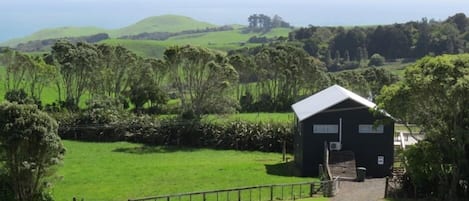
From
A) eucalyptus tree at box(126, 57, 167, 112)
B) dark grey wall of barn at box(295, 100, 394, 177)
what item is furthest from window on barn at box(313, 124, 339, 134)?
eucalyptus tree at box(126, 57, 167, 112)

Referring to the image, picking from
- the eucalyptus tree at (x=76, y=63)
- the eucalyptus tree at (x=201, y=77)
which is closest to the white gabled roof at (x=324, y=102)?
the eucalyptus tree at (x=201, y=77)

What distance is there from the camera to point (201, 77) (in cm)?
5966

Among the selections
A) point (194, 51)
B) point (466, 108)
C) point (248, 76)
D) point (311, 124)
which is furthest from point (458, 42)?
point (466, 108)

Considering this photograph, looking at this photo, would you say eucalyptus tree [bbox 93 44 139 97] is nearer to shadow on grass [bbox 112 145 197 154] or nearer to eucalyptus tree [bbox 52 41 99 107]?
eucalyptus tree [bbox 52 41 99 107]

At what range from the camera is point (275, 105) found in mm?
80062

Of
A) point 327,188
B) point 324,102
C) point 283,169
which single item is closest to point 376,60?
point 324,102

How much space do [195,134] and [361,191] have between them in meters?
24.3

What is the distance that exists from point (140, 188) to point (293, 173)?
10.9 metres

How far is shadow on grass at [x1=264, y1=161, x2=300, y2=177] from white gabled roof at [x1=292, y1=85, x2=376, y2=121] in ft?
12.0

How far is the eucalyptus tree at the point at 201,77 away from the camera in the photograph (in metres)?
57.6

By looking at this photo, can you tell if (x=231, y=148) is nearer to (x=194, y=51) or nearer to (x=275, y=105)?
(x=194, y=51)

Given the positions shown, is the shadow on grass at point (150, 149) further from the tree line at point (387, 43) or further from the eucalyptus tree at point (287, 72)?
the tree line at point (387, 43)

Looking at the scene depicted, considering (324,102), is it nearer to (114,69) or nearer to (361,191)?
(361,191)

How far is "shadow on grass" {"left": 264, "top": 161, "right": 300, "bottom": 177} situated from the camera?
4031 centimetres
